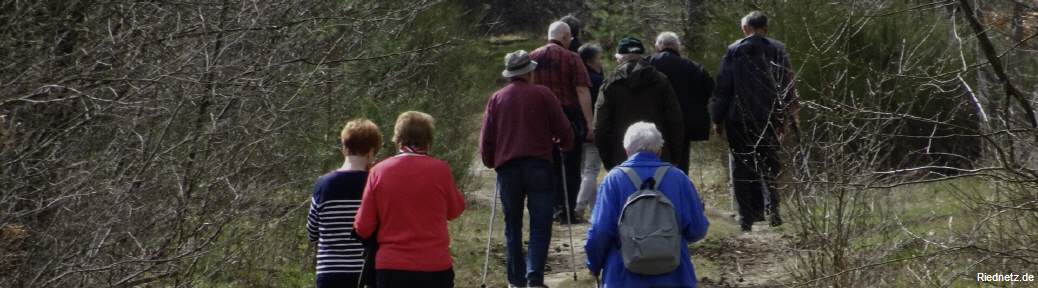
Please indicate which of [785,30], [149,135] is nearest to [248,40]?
[149,135]

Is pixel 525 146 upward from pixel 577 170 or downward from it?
upward

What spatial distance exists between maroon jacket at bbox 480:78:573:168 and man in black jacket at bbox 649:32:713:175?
2346 millimetres

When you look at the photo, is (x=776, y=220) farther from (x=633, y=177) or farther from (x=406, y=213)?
(x=406, y=213)

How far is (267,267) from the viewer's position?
1032 centimetres

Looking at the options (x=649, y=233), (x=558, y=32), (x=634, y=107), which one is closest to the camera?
(x=649, y=233)

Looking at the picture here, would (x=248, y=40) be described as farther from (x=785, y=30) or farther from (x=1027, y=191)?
(x=785, y=30)

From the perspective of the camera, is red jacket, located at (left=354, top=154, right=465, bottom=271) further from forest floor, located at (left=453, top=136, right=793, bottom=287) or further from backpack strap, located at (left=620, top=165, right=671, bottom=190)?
forest floor, located at (left=453, top=136, right=793, bottom=287)

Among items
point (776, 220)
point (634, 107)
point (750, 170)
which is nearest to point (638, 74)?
point (634, 107)

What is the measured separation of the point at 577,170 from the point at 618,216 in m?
5.59

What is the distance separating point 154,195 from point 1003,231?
440 cm

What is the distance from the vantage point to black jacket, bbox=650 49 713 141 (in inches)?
449

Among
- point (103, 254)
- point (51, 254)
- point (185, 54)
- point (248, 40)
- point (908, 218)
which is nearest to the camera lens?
point (51, 254)

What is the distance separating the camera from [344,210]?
275 inches

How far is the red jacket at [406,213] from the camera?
6773mm
